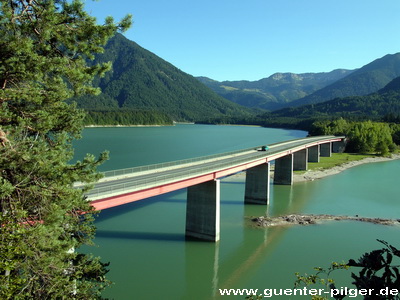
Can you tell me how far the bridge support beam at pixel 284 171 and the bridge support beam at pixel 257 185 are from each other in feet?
42.3

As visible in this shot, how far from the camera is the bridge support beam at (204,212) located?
30.2 m

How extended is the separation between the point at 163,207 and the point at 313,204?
20.4m

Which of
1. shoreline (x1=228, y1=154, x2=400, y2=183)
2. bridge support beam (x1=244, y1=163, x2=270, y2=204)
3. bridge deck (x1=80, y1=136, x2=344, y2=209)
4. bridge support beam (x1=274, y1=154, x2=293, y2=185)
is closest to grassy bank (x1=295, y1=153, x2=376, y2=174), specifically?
shoreline (x1=228, y1=154, x2=400, y2=183)

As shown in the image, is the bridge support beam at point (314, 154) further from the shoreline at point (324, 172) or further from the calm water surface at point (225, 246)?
the calm water surface at point (225, 246)

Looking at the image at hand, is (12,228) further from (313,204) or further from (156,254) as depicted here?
(313,204)

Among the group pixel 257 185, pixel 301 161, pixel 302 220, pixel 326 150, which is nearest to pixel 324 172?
pixel 301 161

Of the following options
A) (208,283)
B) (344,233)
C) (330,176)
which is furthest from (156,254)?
(330,176)

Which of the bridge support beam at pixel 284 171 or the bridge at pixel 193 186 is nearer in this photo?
the bridge at pixel 193 186

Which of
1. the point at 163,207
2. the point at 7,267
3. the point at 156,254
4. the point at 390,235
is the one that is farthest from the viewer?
the point at 163,207

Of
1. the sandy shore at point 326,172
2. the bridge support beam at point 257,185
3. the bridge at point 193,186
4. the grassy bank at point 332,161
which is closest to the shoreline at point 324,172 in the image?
the sandy shore at point 326,172

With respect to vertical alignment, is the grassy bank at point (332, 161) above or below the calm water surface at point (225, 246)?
above

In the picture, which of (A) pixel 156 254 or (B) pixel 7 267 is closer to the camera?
(B) pixel 7 267

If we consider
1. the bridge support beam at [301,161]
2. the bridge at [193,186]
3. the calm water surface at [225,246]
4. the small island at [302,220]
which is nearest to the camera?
the bridge at [193,186]

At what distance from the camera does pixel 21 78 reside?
32.3 ft
